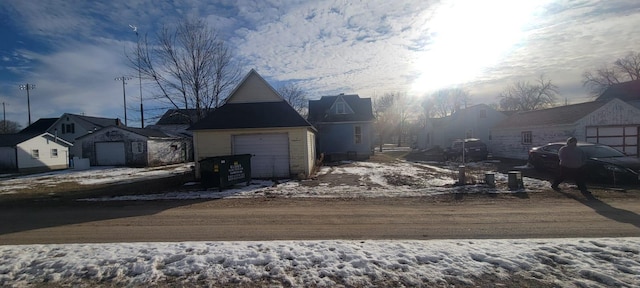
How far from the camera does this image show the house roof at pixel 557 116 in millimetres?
17500

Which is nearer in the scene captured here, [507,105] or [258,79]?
[258,79]

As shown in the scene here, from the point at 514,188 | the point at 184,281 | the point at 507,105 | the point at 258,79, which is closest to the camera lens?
the point at 184,281

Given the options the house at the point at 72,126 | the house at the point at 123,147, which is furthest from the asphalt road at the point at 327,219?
the house at the point at 72,126

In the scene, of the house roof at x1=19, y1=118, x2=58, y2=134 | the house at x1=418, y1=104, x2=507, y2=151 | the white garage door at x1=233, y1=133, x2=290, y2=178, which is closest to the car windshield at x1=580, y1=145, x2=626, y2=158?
the white garage door at x1=233, y1=133, x2=290, y2=178

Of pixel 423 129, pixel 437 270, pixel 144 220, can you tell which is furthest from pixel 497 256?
pixel 423 129

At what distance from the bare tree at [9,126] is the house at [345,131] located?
253ft

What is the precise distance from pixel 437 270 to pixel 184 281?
340 centimetres

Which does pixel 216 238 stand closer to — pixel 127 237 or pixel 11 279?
pixel 127 237

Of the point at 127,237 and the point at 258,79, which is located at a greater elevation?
the point at 258,79

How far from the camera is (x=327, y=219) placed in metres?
6.76

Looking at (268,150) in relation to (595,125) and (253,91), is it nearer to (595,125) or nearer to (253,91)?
(253,91)

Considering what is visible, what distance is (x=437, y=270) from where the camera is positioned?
396cm

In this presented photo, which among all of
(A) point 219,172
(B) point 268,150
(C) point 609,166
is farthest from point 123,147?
(C) point 609,166

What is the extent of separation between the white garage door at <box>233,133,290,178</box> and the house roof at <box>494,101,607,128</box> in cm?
1711
